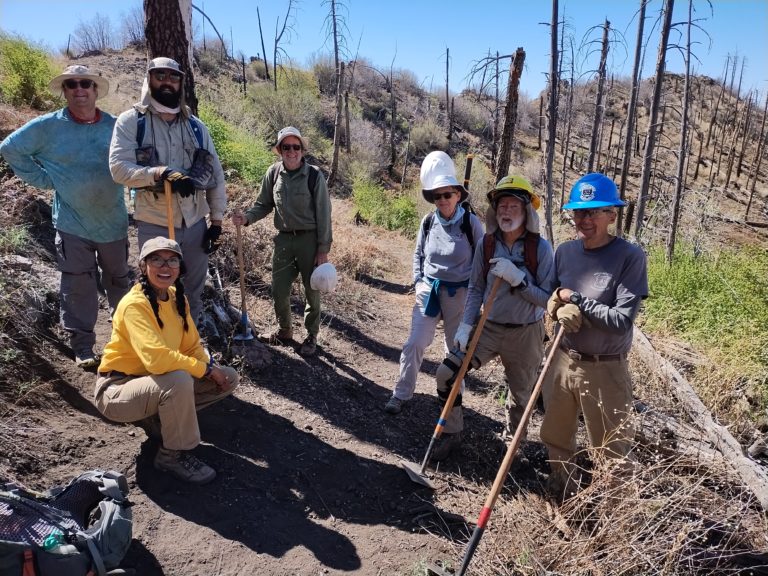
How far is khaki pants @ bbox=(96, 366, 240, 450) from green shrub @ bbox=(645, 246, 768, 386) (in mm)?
5720

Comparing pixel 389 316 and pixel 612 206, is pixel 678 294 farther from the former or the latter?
pixel 612 206

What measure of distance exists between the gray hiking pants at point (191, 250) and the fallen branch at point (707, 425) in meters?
4.35

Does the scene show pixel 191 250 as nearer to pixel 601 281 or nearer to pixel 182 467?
pixel 182 467

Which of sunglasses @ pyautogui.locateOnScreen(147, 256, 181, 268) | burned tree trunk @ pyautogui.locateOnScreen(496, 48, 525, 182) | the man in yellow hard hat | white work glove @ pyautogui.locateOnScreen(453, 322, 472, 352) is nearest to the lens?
sunglasses @ pyautogui.locateOnScreen(147, 256, 181, 268)

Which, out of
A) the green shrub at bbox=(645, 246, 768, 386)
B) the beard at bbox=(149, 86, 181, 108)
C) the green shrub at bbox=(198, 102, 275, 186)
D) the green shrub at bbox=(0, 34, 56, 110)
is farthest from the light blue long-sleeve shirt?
the green shrub at bbox=(0, 34, 56, 110)

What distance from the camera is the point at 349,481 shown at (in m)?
3.52

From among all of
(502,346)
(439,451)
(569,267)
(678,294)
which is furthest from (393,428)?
(678,294)

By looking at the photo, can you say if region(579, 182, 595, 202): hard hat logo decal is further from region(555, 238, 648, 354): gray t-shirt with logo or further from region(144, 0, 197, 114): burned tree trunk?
region(144, 0, 197, 114): burned tree trunk

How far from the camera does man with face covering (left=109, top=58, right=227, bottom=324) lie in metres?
3.43

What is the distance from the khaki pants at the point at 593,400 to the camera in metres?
2.91

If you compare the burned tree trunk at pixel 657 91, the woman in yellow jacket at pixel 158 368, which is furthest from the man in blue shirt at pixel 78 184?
the burned tree trunk at pixel 657 91

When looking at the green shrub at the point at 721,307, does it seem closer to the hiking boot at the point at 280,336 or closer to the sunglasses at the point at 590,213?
the sunglasses at the point at 590,213

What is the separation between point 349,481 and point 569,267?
2041 mm

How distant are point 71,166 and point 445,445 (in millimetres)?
3393
